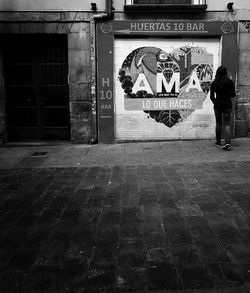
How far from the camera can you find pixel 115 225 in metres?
4.07

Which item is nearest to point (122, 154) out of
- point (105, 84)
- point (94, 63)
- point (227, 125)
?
point (105, 84)

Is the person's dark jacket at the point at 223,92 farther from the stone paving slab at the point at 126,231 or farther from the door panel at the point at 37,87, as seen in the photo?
the door panel at the point at 37,87

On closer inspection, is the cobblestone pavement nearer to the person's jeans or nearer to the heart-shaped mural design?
the person's jeans

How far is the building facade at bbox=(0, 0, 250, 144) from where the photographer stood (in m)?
9.71

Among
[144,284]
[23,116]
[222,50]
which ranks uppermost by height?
[222,50]

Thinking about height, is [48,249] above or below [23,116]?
below

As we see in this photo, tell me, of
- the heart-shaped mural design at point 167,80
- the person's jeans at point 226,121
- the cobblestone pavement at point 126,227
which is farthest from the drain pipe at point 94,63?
the person's jeans at point 226,121

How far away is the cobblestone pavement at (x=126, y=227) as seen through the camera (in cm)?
293

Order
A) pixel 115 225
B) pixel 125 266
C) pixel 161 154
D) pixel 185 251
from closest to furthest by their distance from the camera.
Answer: pixel 125 266 → pixel 185 251 → pixel 115 225 → pixel 161 154

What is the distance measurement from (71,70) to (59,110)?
123 cm

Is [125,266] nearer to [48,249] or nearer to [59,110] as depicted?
[48,249]

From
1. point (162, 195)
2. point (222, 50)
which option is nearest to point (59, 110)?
point (222, 50)

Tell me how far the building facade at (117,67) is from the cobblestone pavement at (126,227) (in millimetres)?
2930

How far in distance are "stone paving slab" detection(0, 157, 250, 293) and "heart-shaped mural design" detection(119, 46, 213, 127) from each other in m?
3.81
